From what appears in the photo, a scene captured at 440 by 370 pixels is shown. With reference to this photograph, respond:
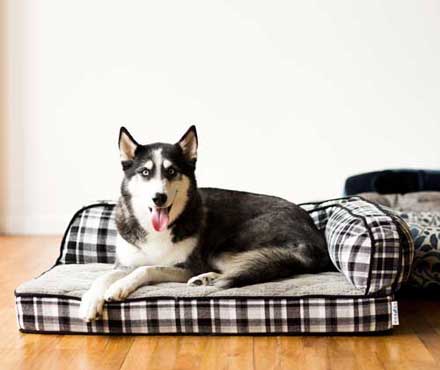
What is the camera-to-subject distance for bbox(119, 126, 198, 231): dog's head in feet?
10.2

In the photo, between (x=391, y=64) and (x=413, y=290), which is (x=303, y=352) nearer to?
(x=413, y=290)

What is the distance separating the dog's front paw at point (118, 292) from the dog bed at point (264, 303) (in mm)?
21

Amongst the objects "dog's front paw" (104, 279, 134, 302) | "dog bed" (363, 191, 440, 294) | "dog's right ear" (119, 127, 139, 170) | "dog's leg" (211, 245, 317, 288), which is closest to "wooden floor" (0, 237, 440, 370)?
"dog's front paw" (104, 279, 134, 302)

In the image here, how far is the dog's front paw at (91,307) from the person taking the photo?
9.23 ft

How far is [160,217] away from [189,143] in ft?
1.19

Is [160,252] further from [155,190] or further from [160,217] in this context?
[155,190]

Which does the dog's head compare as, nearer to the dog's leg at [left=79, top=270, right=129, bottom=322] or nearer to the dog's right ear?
the dog's right ear

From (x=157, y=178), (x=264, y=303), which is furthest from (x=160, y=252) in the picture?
(x=264, y=303)

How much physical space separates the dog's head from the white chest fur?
53 mm

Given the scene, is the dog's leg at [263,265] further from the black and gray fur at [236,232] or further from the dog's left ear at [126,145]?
the dog's left ear at [126,145]

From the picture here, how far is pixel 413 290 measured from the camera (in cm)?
347

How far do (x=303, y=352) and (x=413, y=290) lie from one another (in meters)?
1.01

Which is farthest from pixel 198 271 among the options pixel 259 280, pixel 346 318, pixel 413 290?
pixel 413 290

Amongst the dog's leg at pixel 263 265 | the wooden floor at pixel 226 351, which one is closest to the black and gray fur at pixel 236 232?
the dog's leg at pixel 263 265
